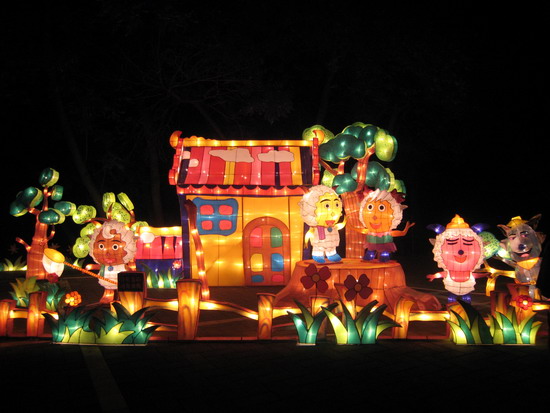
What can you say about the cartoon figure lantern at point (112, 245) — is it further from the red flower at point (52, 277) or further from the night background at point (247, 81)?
the night background at point (247, 81)

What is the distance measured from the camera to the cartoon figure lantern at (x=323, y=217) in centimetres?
845

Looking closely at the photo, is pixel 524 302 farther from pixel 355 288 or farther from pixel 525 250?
pixel 525 250

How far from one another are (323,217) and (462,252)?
7.72ft

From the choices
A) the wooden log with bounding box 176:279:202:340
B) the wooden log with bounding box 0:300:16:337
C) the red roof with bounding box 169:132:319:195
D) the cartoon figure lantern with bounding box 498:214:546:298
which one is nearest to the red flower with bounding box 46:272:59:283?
the wooden log with bounding box 0:300:16:337

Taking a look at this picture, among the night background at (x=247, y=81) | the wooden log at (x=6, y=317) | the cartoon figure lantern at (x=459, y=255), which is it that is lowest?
the wooden log at (x=6, y=317)

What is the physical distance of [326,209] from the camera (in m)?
8.43

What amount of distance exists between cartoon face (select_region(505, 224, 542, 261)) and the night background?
5828 millimetres

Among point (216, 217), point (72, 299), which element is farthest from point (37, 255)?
point (216, 217)

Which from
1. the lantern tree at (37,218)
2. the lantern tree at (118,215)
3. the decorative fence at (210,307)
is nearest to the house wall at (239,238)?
the lantern tree at (118,215)

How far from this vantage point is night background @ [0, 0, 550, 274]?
1338 centimetres

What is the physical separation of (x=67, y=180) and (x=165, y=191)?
20.1ft

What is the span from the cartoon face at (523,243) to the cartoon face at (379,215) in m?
2.50

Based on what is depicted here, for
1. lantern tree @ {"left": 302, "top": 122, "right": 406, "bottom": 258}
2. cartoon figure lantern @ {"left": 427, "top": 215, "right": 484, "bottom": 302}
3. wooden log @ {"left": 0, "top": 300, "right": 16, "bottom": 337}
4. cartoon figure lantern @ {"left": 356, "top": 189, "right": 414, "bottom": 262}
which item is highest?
lantern tree @ {"left": 302, "top": 122, "right": 406, "bottom": 258}

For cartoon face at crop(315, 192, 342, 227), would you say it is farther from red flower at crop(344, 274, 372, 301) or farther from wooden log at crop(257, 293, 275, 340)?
wooden log at crop(257, 293, 275, 340)
